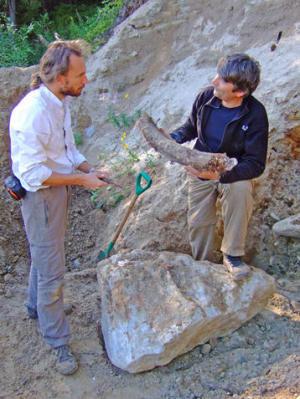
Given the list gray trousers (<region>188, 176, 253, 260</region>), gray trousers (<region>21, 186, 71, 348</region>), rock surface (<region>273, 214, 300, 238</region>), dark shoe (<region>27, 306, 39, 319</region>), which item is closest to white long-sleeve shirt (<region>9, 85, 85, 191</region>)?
gray trousers (<region>21, 186, 71, 348</region>)

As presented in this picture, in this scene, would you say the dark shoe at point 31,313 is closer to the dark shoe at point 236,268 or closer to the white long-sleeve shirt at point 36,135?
the white long-sleeve shirt at point 36,135

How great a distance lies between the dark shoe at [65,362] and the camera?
2.81m

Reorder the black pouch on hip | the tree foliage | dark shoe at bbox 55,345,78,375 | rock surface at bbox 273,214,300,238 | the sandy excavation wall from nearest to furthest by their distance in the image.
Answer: the black pouch on hip
dark shoe at bbox 55,345,78,375
rock surface at bbox 273,214,300,238
the sandy excavation wall
the tree foliage

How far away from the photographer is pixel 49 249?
106 inches

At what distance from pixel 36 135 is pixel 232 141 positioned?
136 cm

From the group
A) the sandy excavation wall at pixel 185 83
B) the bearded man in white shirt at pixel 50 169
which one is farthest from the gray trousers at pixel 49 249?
the sandy excavation wall at pixel 185 83

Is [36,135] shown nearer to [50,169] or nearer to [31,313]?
[50,169]

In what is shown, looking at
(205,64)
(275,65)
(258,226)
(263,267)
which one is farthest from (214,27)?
(263,267)

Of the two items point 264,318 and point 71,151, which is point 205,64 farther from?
point 264,318

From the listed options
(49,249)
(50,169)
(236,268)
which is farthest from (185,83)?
(49,249)

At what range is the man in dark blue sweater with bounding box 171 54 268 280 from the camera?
2.81 m

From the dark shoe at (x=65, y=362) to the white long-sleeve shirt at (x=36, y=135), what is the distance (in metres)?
1.17

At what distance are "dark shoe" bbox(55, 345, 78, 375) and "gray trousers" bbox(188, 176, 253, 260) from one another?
4.30 ft

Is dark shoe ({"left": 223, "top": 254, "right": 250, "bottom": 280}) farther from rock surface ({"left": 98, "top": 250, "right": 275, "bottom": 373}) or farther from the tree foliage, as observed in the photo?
the tree foliage
